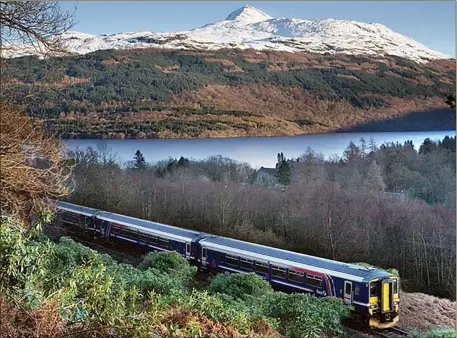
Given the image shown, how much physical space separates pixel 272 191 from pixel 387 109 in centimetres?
961

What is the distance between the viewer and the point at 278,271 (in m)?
8.99

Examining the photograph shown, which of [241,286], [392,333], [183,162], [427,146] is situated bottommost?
[392,333]

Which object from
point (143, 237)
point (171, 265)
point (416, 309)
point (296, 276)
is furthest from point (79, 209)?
point (416, 309)

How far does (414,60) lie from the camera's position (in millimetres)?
24578

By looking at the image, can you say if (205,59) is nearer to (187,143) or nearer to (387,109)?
(187,143)

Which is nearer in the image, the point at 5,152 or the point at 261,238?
the point at 5,152

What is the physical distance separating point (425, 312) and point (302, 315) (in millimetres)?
5037

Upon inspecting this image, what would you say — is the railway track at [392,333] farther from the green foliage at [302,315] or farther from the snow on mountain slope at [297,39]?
the snow on mountain slope at [297,39]

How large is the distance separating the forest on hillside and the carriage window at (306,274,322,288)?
457cm

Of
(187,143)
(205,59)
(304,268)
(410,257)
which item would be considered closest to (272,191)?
(410,257)

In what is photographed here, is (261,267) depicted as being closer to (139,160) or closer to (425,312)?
(425,312)

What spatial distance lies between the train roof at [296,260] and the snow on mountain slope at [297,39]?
10212 millimetres

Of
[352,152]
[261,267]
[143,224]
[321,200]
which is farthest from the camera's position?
[352,152]

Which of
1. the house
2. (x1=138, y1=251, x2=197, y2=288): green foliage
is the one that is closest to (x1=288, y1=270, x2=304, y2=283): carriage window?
(x1=138, y1=251, x2=197, y2=288): green foliage
